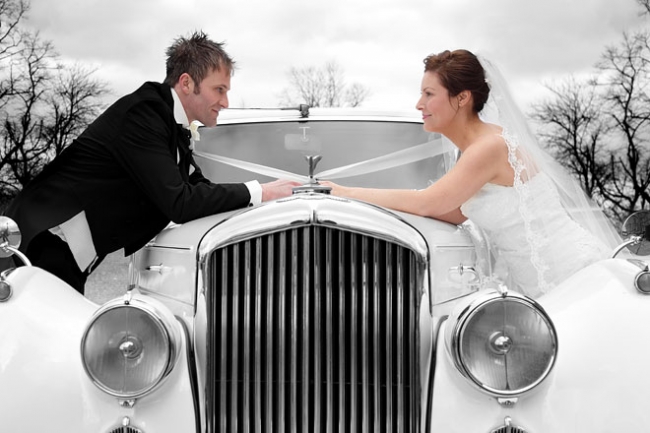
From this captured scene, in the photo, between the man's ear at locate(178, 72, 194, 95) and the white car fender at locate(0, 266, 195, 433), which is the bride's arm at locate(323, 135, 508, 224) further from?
the white car fender at locate(0, 266, 195, 433)

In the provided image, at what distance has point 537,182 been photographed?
11.4 ft

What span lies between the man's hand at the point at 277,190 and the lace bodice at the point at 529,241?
0.88 meters

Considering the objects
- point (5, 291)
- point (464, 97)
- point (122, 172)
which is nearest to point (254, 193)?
point (122, 172)

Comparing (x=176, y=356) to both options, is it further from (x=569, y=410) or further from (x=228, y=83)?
(x=228, y=83)

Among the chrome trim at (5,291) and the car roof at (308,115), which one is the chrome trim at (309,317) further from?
the car roof at (308,115)

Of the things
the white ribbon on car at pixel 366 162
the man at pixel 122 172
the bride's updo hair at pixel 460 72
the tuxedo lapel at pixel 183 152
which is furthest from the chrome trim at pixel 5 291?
the bride's updo hair at pixel 460 72

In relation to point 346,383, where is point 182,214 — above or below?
above

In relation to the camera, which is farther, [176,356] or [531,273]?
[531,273]

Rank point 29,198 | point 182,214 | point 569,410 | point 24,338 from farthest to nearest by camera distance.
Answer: point 29,198
point 182,214
point 24,338
point 569,410

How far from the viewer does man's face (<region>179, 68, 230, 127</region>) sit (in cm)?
334

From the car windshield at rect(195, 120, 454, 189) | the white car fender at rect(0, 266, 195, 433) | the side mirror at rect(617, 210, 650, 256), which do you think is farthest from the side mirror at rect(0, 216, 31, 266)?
the side mirror at rect(617, 210, 650, 256)

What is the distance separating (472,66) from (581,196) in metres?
1.02

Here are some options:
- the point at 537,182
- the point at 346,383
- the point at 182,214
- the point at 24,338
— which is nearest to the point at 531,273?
the point at 537,182

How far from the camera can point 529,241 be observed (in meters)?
3.33
